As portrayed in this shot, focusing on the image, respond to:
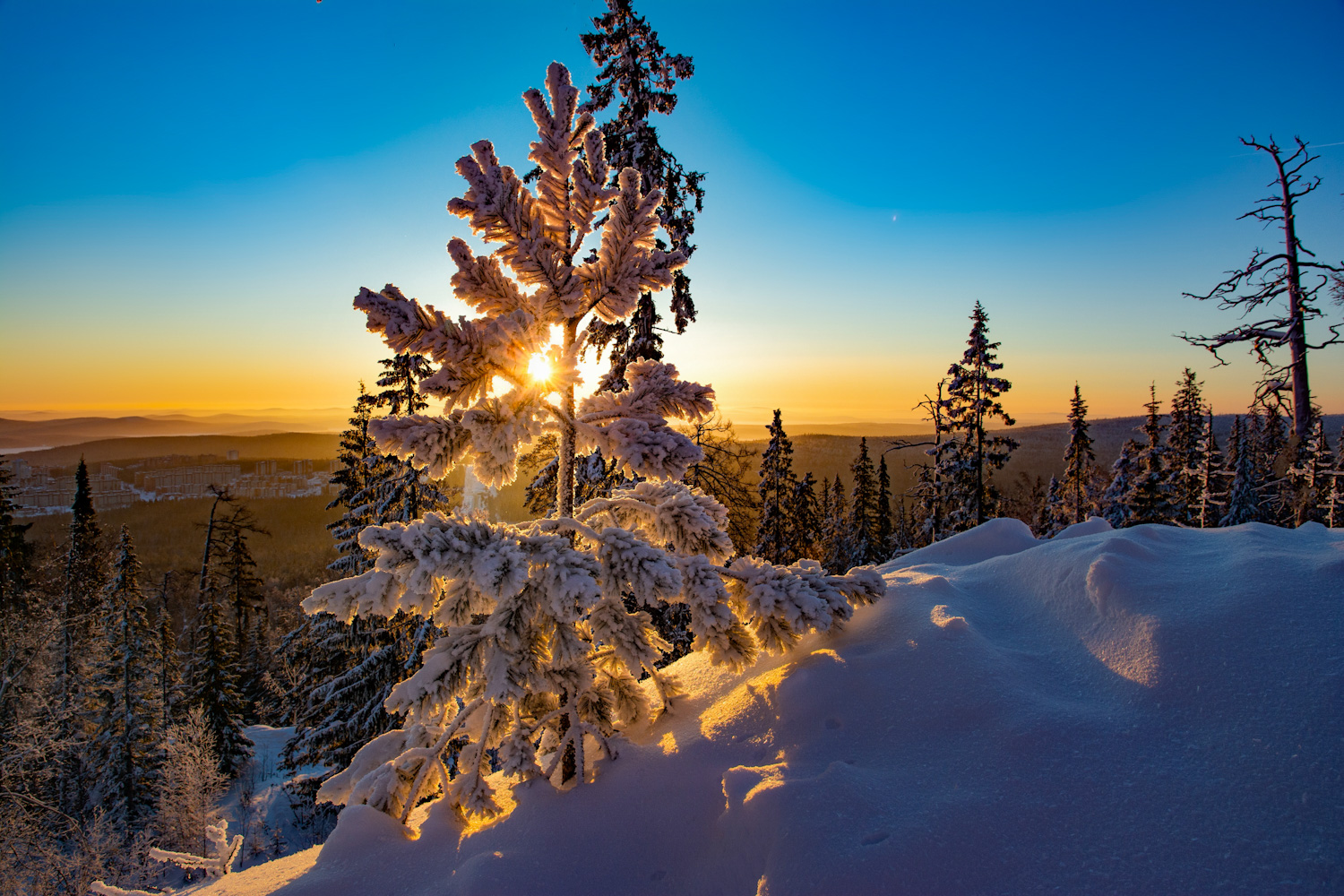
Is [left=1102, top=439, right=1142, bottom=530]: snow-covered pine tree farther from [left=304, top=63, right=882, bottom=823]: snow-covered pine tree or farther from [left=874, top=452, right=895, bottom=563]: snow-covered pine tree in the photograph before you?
[left=304, top=63, right=882, bottom=823]: snow-covered pine tree

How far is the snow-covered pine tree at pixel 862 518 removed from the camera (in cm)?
4325

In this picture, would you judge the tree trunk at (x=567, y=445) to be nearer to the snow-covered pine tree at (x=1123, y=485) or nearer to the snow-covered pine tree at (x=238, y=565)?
the snow-covered pine tree at (x=238, y=565)

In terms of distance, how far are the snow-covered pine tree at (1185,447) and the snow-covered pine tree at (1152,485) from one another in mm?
493

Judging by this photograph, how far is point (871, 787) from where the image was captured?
3100mm

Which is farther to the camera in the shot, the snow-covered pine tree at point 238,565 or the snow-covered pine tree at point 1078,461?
the snow-covered pine tree at point 1078,461

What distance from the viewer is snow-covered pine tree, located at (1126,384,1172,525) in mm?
28703

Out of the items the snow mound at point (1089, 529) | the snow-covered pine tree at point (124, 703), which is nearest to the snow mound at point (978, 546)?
the snow mound at point (1089, 529)

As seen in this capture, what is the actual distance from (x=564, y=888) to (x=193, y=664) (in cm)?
3702

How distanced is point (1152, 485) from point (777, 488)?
20527mm

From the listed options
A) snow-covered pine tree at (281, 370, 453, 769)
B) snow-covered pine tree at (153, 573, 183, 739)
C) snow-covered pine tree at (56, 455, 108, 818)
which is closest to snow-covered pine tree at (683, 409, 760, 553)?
snow-covered pine tree at (281, 370, 453, 769)

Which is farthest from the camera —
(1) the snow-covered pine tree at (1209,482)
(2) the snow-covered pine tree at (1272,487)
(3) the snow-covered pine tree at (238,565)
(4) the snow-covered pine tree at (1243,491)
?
(4) the snow-covered pine tree at (1243,491)

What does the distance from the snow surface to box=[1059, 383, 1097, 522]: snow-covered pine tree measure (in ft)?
111

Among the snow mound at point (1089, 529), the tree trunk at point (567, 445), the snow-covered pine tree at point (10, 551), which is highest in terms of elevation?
the tree trunk at point (567, 445)

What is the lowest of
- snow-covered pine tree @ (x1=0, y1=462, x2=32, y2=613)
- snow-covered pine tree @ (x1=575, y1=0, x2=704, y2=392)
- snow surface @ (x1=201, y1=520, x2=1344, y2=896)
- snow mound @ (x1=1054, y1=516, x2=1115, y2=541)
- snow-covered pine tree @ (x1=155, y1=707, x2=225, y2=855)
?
snow-covered pine tree @ (x1=155, y1=707, x2=225, y2=855)
